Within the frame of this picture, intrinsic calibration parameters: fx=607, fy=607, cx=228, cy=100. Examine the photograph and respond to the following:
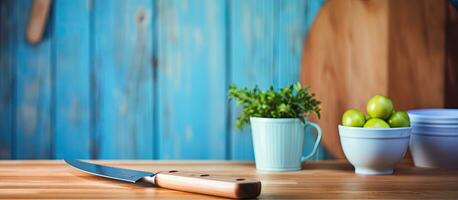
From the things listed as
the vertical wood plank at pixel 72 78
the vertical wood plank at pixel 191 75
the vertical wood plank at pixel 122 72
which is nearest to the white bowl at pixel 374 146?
the vertical wood plank at pixel 191 75

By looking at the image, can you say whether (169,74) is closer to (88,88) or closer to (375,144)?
(88,88)

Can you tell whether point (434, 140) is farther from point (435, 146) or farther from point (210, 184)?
point (210, 184)

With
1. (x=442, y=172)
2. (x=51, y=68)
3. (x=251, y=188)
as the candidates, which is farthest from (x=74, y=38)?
(x=442, y=172)

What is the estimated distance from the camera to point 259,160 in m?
1.27

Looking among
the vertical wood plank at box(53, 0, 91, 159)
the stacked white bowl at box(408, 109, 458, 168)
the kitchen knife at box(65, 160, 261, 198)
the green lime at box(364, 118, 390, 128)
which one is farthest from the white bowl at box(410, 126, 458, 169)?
the vertical wood plank at box(53, 0, 91, 159)

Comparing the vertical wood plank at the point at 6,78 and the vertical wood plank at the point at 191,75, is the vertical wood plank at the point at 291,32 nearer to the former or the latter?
the vertical wood plank at the point at 191,75

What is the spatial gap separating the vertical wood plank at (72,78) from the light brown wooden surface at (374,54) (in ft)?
1.69

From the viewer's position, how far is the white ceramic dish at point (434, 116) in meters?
1.25

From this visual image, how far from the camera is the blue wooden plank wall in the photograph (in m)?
1.42

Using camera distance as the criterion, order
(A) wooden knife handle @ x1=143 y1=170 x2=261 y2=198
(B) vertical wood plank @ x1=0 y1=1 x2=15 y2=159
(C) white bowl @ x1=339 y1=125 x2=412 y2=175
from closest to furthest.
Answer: (A) wooden knife handle @ x1=143 y1=170 x2=261 y2=198
(C) white bowl @ x1=339 y1=125 x2=412 y2=175
(B) vertical wood plank @ x1=0 y1=1 x2=15 y2=159

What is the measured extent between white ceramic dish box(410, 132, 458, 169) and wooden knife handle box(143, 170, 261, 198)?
0.48 m

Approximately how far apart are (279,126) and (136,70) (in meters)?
0.39

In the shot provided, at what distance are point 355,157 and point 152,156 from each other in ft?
1.61

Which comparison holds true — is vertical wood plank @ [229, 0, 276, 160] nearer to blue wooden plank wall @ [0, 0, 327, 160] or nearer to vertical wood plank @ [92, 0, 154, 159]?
blue wooden plank wall @ [0, 0, 327, 160]
